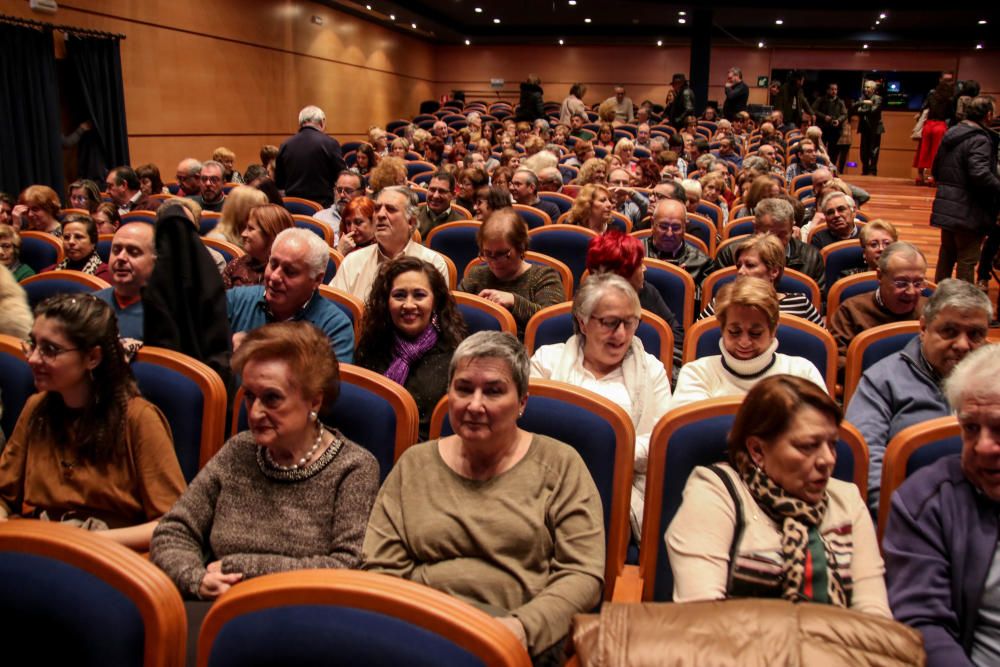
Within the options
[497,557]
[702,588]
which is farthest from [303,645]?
[702,588]

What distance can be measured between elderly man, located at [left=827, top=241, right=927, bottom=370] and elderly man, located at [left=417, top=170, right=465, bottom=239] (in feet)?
8.79

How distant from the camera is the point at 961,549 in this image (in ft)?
5.22

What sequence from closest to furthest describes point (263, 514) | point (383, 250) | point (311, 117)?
point (263, 514)
point (383, 250)
point (311, 117)

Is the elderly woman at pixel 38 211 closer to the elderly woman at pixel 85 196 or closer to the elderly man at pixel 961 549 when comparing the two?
the elderly woman at pixel 85 196

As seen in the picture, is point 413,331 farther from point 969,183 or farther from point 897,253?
point 969,183

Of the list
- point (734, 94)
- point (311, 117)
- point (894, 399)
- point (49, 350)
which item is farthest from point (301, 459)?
point (734, 94)

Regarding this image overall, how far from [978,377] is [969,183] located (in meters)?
5.13

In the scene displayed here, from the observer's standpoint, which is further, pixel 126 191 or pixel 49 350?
pixel 126 191

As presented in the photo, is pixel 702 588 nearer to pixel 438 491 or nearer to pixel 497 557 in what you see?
pixel 497 557

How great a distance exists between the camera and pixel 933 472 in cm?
167

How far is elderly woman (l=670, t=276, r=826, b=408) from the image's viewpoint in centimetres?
243

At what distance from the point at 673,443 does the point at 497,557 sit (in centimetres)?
53

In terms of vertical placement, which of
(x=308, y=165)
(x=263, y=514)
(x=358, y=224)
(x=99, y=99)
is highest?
(x=99, y=99)

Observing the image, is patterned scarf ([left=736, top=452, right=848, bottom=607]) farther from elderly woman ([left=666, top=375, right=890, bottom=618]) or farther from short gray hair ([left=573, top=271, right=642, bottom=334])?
short gray hair ([left=573, top=271, right=642, bottom=334])
